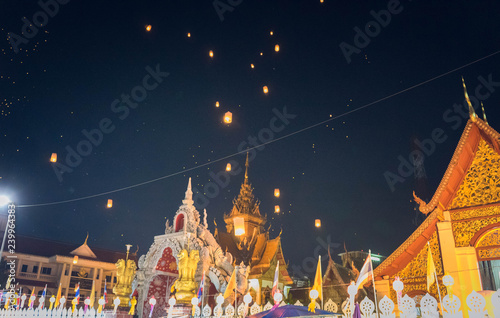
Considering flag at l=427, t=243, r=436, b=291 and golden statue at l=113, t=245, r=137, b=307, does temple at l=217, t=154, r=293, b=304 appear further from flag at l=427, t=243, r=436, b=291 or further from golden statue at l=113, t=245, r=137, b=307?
flag at l=427, t=243, r=436, b=291

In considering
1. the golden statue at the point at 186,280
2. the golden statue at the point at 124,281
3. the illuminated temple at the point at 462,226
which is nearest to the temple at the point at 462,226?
the illuminated temple at the point at 462,226

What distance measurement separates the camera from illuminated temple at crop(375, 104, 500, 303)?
33.0 ft

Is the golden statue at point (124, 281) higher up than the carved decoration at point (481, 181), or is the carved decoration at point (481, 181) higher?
the carved decoration at point (481, 181)

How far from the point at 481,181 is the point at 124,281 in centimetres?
1976

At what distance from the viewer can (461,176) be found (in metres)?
10.8

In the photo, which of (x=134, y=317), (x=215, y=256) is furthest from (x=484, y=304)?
(x=134, y=317)

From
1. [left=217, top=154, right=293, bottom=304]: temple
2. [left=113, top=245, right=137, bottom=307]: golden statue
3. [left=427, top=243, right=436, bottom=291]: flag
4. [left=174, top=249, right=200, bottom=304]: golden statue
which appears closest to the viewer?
[left=427, top=243, right=436, bottom=291]: flag

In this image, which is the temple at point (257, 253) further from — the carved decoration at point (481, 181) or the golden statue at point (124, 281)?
the carved decoration at point (481, 181)

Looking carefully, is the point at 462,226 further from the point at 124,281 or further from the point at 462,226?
the point at 124,281

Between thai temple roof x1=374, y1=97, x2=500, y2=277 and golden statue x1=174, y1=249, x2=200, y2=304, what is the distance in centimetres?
945

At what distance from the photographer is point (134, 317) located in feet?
72.1

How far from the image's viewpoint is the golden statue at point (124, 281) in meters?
21.8

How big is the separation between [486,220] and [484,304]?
3092 mm

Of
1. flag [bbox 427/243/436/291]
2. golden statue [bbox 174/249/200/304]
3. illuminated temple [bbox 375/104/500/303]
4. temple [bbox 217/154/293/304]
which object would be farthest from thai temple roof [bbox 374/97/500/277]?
temple [bbox 217/154/293/304]
